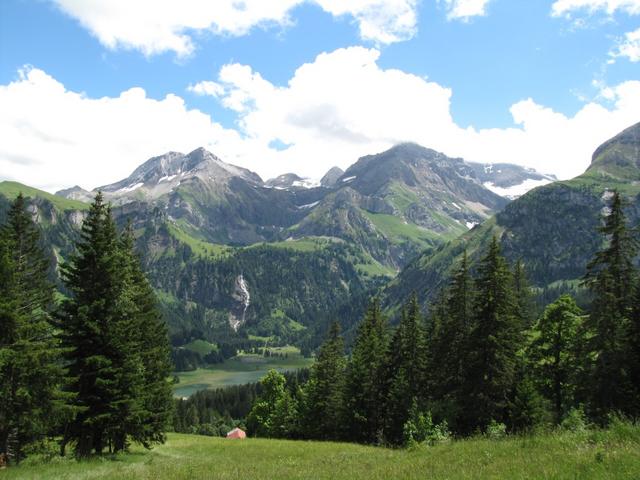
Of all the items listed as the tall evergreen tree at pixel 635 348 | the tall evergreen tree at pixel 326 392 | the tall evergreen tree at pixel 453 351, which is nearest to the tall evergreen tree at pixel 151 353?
the tall evergreen tree at pixel 453 351

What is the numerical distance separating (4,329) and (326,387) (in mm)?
46890

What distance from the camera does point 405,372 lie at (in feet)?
163

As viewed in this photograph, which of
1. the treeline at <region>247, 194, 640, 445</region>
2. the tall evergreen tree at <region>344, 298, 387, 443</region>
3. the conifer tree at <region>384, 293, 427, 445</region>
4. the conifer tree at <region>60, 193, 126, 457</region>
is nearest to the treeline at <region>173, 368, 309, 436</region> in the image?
the tall evergreen tree at <region>344, 298, 387, 443</region>

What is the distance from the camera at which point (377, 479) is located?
41.2 ft

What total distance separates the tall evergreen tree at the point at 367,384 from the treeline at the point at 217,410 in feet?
243

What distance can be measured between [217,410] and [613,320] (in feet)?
490

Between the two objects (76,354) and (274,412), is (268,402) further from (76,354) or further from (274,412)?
(76,354)

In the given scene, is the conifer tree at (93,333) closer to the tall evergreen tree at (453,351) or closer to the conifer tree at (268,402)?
the tall evergreen tree at (453,351)

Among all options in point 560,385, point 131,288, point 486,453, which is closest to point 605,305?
point 560,385

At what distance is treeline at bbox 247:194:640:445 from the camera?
106 ft

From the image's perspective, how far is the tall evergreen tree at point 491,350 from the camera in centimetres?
3719

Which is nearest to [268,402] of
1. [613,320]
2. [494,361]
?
[494,361]

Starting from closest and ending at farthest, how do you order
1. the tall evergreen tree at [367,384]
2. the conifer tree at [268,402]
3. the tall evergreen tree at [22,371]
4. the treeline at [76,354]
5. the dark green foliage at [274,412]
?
the tall evergreen tree at [22,371]
the treeline at [76,354]
the tall evergreen tree at [367,384]
the dark green foliage at [274,412]
the conifer tree at [268,402]

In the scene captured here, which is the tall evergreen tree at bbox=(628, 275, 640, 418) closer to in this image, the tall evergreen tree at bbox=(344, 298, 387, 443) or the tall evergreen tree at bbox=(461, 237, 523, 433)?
the tall evergreen tree at bbox=(461, 237, 523, 433)
